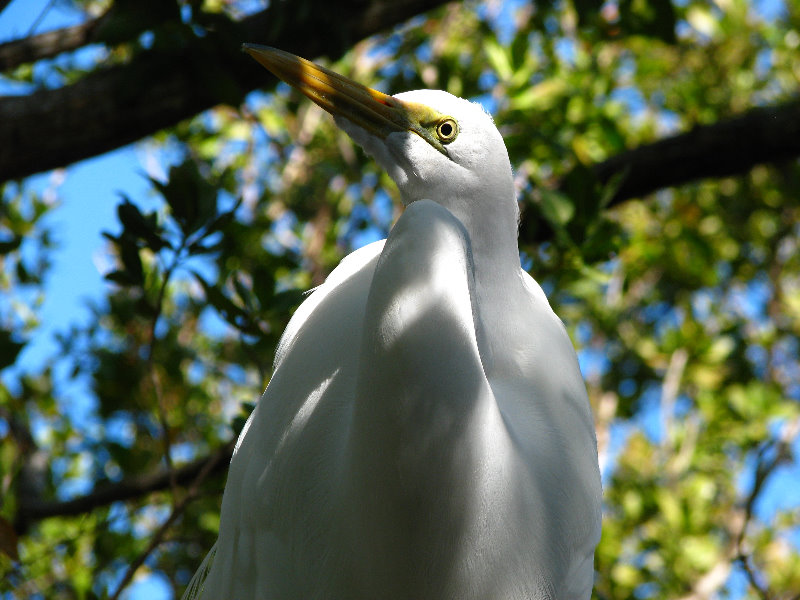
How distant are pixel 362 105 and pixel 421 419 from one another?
748mm

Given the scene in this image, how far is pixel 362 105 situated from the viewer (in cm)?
178

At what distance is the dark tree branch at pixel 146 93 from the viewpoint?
8.07ft

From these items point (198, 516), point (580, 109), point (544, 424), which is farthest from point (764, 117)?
point (198, 516)

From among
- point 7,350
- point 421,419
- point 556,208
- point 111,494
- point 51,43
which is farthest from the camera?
point 111,494

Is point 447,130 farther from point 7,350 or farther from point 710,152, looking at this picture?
point 710,152

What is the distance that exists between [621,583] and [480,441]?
3.11 metres

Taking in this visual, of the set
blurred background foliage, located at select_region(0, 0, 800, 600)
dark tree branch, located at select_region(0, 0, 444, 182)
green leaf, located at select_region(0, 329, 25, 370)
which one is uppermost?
dark tree branch, located at select_region(0, 0, 444, 182)

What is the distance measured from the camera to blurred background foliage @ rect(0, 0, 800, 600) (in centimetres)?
254

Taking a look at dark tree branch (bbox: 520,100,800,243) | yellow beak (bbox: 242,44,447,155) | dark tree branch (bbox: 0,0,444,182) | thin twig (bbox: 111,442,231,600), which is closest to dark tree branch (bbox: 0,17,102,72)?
dark tree branch (bbox: 0,0,444,182)

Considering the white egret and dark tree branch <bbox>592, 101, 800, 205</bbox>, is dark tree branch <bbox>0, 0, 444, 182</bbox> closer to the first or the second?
the white egret

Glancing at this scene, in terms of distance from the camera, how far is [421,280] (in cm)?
137

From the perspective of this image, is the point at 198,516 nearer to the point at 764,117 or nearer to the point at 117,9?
the point at 117,9

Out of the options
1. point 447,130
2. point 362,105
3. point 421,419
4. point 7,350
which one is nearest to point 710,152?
point 447,130

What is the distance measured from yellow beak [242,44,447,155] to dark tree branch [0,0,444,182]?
0.73 meters
